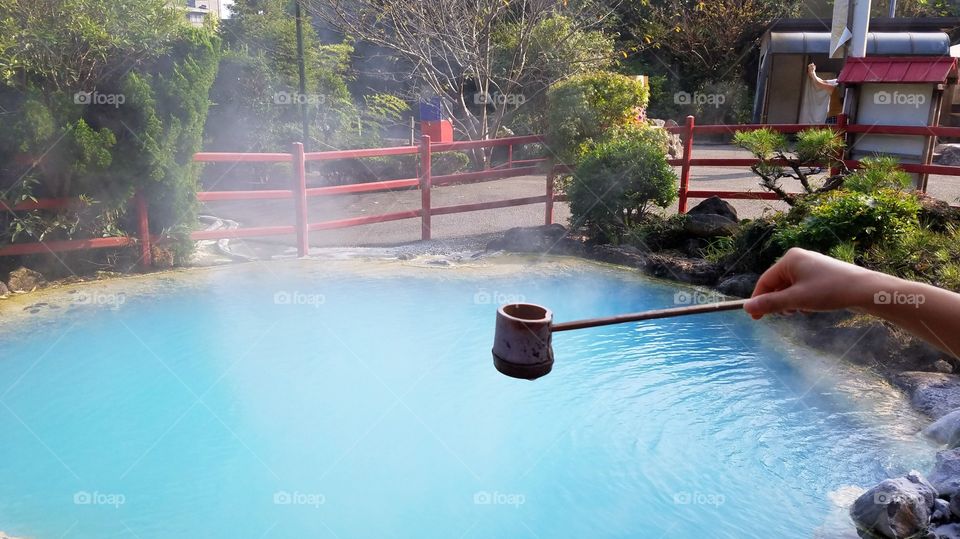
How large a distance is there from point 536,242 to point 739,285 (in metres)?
2.70

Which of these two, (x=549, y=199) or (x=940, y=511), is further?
(x=549, y=199)

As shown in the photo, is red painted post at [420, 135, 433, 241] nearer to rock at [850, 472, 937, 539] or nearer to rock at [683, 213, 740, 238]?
rock at [683, 213, 740, 238]

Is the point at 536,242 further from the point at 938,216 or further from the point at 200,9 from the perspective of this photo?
the point at 200,9

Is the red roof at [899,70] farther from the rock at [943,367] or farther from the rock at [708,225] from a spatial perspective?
the rock at [943,367]

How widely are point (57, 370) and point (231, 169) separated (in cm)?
852

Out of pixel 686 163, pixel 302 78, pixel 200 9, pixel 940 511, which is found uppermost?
pixel 200 9

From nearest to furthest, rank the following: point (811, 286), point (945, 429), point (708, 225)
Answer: point (811, 286), point (945, 429), point (708, 225)

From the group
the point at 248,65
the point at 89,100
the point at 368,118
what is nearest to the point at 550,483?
the point at 89,100

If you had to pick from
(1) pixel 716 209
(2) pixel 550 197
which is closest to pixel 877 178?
(1) pixel 716 209

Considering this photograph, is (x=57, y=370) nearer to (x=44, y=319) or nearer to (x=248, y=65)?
(x=44, y=319)

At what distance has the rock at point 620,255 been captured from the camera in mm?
8484

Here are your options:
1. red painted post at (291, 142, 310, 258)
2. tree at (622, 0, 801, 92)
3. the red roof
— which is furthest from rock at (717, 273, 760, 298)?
tree at (622, 0, 801, 92)

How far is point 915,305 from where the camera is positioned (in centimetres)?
98

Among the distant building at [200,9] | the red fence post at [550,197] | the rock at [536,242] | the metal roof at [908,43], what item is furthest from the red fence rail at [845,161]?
the distant building at [200,9]
